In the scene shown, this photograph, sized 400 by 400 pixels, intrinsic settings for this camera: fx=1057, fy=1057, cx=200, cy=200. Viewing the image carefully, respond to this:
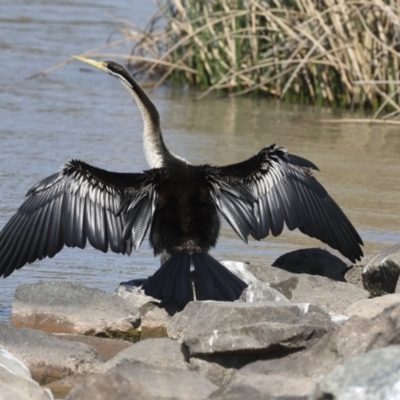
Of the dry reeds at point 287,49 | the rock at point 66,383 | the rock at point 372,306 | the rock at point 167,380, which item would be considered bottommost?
the rock at point 66,383

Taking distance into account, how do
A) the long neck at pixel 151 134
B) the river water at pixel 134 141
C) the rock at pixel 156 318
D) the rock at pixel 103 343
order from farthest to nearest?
1. the river water at pixel 134 141
2. the long neck at pixel 151 134
3. the rock at pixel 156 318
4. the rock at pixel 103 343

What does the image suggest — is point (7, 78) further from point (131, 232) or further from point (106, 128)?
point (131, 232)

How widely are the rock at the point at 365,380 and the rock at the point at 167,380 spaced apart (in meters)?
0.55

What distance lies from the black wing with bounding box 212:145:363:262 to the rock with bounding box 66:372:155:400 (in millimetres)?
1879

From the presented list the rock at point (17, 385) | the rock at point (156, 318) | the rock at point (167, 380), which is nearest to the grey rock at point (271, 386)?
the rock at point (167, 380)

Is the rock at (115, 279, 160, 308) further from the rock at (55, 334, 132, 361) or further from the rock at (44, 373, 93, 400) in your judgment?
the rock at (44, 373, 93, 400)

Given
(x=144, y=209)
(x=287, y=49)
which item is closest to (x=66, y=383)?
(x=144, y=209)

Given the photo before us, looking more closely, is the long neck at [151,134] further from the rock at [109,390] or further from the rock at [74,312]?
the rock at [109,390]

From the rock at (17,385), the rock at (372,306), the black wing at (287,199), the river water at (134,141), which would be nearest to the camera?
the rock at (17,385)

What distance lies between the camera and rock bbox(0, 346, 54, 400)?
3.74m

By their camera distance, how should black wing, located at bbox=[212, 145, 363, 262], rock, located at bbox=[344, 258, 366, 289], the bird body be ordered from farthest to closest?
rock, located at bbox=[344, 258, 366, 289], black wing, located at bbox=[212, 145, 363, 262], the bird body

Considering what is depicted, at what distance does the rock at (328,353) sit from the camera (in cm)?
377

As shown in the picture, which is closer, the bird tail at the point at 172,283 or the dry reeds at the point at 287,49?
the bird tail at the point at 172,283

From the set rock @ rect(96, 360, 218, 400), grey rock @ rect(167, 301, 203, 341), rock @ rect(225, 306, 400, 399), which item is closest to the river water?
grey rock @ rect(167, 301, 203, 341)
